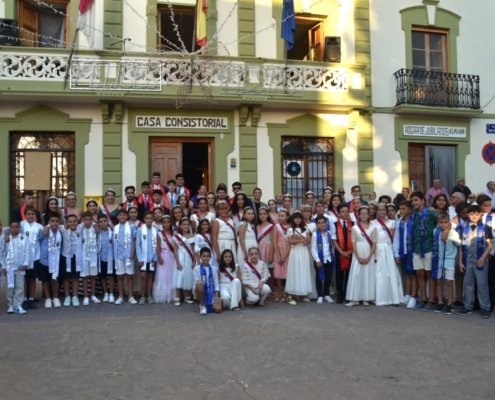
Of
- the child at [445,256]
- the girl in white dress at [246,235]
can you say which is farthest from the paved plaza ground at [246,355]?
the girl in white dress at [246,235]

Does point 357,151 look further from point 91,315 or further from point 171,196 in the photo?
point 91,315

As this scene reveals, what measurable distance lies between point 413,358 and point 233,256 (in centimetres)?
387

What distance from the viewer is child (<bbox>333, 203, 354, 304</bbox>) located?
951cm

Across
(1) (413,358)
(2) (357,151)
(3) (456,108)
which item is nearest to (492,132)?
(3) (456,108)

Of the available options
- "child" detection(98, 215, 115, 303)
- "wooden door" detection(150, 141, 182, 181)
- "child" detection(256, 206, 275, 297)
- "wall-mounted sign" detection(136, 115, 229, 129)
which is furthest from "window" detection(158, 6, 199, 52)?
"child" detection(256, 206, 275, 297)

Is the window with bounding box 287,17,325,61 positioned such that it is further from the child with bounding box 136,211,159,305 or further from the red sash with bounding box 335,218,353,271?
the child with bounding box 136,211,159,305

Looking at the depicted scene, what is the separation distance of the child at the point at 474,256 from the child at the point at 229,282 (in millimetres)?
3602

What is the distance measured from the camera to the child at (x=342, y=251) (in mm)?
9508

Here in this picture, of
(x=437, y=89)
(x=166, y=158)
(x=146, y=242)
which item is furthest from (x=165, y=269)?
(x=437, y=89)

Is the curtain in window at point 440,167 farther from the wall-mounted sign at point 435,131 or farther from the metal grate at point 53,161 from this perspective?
the metal grate at point 53,161

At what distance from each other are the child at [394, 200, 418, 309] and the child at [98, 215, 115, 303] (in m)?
5.07

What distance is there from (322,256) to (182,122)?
21.8 feet

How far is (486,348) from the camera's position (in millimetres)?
6391

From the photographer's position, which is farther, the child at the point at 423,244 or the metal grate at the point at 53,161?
the metal grate at the point at 53,161
